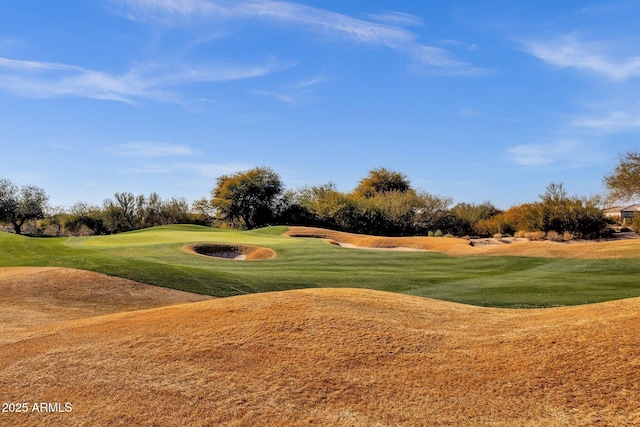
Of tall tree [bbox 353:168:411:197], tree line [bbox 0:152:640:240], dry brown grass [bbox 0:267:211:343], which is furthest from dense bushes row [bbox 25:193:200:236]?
dry brown grass [bbox 0:267:211:343]

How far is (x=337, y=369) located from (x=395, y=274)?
39.0 ft

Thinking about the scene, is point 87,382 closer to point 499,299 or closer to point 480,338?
point 480,338

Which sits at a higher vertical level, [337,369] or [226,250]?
[226,250]

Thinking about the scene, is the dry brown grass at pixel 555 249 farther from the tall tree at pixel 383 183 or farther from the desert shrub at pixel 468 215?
the tall tree at pixel 383 183

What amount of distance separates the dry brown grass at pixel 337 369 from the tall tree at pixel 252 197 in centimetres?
4390

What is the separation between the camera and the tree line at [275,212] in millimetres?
46750

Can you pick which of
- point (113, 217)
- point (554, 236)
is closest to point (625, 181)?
point (554, 236)

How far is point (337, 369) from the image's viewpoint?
6309 mm

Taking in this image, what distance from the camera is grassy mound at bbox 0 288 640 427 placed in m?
5.23

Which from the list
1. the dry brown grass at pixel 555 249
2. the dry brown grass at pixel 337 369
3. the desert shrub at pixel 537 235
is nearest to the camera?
the dry brown grass at pixel 337 369

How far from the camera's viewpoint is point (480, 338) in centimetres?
723

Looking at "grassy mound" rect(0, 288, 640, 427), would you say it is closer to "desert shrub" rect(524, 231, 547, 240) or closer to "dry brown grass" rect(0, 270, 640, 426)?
"dry brown grass" rect(0, 270, 640, 426)

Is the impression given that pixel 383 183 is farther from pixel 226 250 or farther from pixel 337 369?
pixel 337 369

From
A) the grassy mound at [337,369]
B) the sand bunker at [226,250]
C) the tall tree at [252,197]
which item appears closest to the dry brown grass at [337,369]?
the grassy mound at [337,369]
